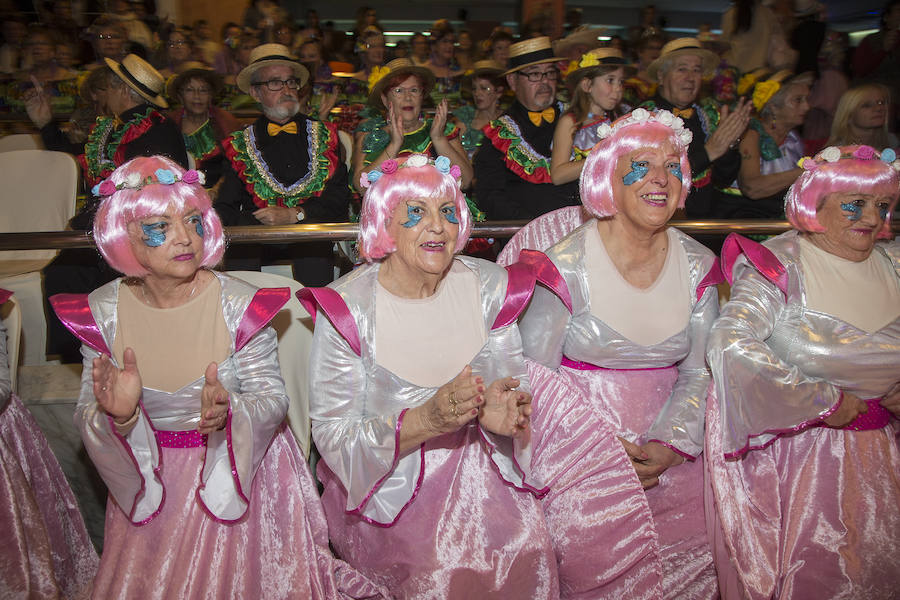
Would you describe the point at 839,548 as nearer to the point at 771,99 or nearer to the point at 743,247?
the point at 743,247

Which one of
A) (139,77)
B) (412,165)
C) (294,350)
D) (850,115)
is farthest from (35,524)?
(850,115)

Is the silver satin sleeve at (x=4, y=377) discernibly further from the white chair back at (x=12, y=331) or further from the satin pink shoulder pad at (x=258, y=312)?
the satin pink shoulder pad at (x=258, y=312)

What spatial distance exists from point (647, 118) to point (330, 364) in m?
1.31

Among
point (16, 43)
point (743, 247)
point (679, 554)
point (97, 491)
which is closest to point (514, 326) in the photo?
point (743, 247)

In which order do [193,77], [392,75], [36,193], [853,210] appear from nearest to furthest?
[853,210] → [392,75] → [36,193] → [193,77]

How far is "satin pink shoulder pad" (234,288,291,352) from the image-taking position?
218 centimetres

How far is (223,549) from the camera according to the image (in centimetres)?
215

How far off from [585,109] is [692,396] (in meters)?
1.84

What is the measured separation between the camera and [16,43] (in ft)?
19.3

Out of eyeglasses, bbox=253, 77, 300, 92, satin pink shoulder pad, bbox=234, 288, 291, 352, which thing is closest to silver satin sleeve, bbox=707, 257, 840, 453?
satin pink shoulder pad, bbox=234, 288, 291, 352

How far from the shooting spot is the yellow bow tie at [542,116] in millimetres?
3902

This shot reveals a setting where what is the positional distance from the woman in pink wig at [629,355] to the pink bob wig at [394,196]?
444 millimetres

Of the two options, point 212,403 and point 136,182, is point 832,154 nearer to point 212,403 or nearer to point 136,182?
point 212,403

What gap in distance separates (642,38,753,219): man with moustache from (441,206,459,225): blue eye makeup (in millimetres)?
2113
